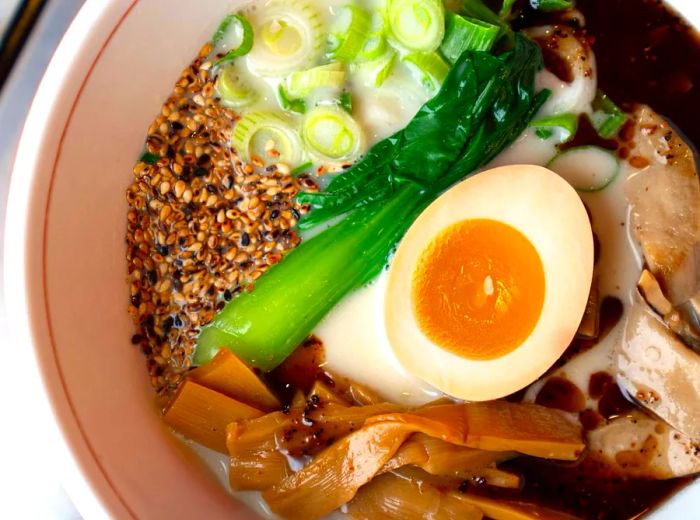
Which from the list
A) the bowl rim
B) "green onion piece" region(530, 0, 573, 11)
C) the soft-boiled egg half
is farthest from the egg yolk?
the bowl rim

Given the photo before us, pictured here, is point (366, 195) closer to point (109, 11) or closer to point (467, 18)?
point (467, 18)

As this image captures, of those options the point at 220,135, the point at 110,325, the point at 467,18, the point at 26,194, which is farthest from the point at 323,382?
the point at 467,18

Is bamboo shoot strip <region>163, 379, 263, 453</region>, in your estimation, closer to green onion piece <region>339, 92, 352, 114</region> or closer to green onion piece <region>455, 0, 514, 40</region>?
green onion piece <region>339, 92, 352, 114</region>

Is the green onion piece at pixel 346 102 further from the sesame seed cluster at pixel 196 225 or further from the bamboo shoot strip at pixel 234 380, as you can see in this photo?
the bamboo shoot strip at pixel 234 380

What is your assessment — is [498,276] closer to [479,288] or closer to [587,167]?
[479,288]

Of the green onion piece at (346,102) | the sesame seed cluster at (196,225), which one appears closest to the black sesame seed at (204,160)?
the sesame seed cluster at (196,225)

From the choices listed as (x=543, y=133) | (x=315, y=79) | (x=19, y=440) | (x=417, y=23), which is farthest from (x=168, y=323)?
(x=543, y=133)
